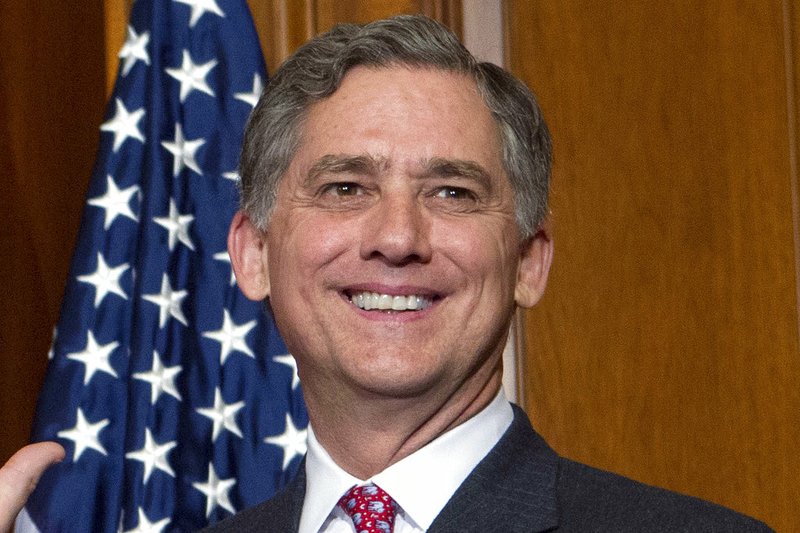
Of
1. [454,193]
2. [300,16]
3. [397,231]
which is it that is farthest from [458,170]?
[300,16]

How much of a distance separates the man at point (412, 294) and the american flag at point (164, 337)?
618 millimetres

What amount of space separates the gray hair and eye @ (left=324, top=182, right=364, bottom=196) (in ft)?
0.43

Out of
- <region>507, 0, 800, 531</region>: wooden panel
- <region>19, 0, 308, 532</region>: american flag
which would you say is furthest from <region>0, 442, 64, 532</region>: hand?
<region>507, 0, 800, 531</region>: wooden panel

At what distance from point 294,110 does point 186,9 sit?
0.85 meters

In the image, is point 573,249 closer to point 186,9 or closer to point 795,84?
point 795,84

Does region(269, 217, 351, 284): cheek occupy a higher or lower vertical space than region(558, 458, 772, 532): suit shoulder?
higher

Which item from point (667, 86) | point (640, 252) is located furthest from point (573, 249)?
point (667, 86)

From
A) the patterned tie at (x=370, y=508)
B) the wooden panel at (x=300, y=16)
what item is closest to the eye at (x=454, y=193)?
the patterned tie at (x=370, y=508)

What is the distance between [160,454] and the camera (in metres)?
2.72

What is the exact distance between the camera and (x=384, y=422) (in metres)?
1.99

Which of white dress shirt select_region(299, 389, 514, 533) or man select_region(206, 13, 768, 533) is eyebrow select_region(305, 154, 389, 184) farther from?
white dress shirt select_region(299, 389, 514, 533)

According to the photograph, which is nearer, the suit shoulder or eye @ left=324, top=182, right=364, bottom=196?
the suit shoulder

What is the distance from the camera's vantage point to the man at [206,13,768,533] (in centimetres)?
191

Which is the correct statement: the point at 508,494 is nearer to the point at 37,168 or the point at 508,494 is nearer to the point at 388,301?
the point at 388,301
